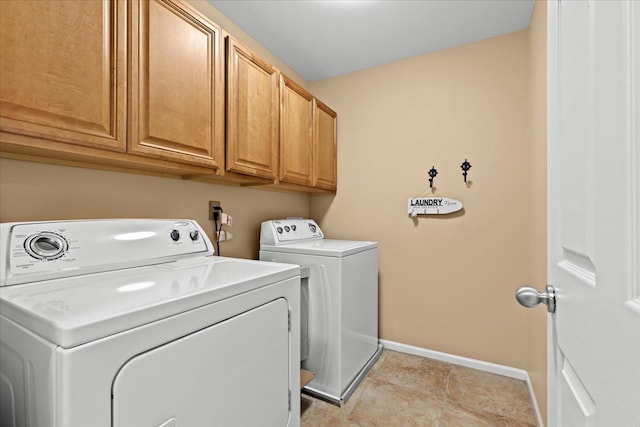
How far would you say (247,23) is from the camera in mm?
2074

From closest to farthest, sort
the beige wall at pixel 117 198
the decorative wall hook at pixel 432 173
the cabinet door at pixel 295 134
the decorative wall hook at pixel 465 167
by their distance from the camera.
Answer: the beige wall at pixel 117 198 < the cabinet door at pixel 295 134 < the decorative wall hook at pixel 465 167 < the decorative wall hook at pixel 432 173

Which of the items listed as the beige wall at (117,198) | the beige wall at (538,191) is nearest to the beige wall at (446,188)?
the beige wall at (538,191)

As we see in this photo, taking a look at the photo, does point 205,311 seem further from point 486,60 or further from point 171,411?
point 486,60

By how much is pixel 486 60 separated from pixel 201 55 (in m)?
2.04

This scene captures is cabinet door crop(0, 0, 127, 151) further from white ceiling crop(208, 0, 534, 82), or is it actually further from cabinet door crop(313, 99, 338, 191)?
cabinet door crop(313, 99, 338, 191)

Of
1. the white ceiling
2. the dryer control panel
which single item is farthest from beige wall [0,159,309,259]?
the white ceiling

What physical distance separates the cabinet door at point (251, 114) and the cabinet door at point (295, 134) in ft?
0.29

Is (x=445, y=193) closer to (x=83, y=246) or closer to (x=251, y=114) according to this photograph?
(x=251, y=114)

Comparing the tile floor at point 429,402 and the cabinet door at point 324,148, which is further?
the cabinet door at point 324,148

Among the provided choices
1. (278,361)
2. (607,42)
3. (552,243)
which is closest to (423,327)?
(278,361)

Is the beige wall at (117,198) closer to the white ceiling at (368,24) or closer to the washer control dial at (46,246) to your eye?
the washer control dial at (46,246)

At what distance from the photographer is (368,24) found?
205 centimetres

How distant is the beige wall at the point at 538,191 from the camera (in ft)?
4.93

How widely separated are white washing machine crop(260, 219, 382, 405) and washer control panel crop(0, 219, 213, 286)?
724 millimetres
